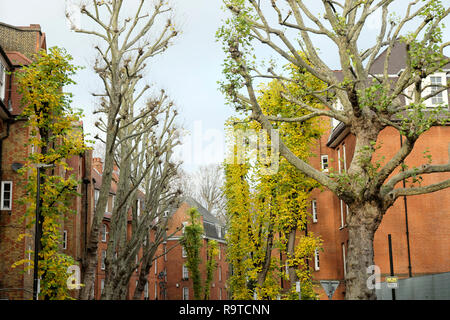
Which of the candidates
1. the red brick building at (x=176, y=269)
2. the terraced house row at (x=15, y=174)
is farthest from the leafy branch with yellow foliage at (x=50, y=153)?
the red brick building at (x=176, y=269)

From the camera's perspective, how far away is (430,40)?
15141 mm

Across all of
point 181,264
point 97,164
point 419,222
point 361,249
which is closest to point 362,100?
point 361,249

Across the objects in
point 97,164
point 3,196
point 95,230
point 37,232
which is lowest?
point 95,230

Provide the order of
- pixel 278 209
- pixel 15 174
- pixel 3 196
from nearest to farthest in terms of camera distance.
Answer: pixel 278 209 < pixel 3 196 < pixel 15 174

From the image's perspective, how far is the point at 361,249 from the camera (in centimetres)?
1463

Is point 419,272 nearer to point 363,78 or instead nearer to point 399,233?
point 399,233

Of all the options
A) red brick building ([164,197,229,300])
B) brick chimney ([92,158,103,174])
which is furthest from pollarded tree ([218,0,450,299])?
red brick building ([164,197,229,300])

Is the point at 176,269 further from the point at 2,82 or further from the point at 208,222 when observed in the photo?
the point at 2,82

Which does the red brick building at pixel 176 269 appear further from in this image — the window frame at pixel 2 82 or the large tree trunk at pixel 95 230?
the large tree trunk at pixel 95 230

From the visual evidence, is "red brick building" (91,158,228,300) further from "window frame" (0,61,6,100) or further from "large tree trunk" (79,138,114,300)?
"large tree trunk" (79,138,114,300)

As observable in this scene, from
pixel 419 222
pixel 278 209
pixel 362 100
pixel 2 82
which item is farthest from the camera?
pixel 419 222

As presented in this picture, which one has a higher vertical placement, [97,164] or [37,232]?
[97,164]

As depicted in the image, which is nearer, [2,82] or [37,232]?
[37,232]
